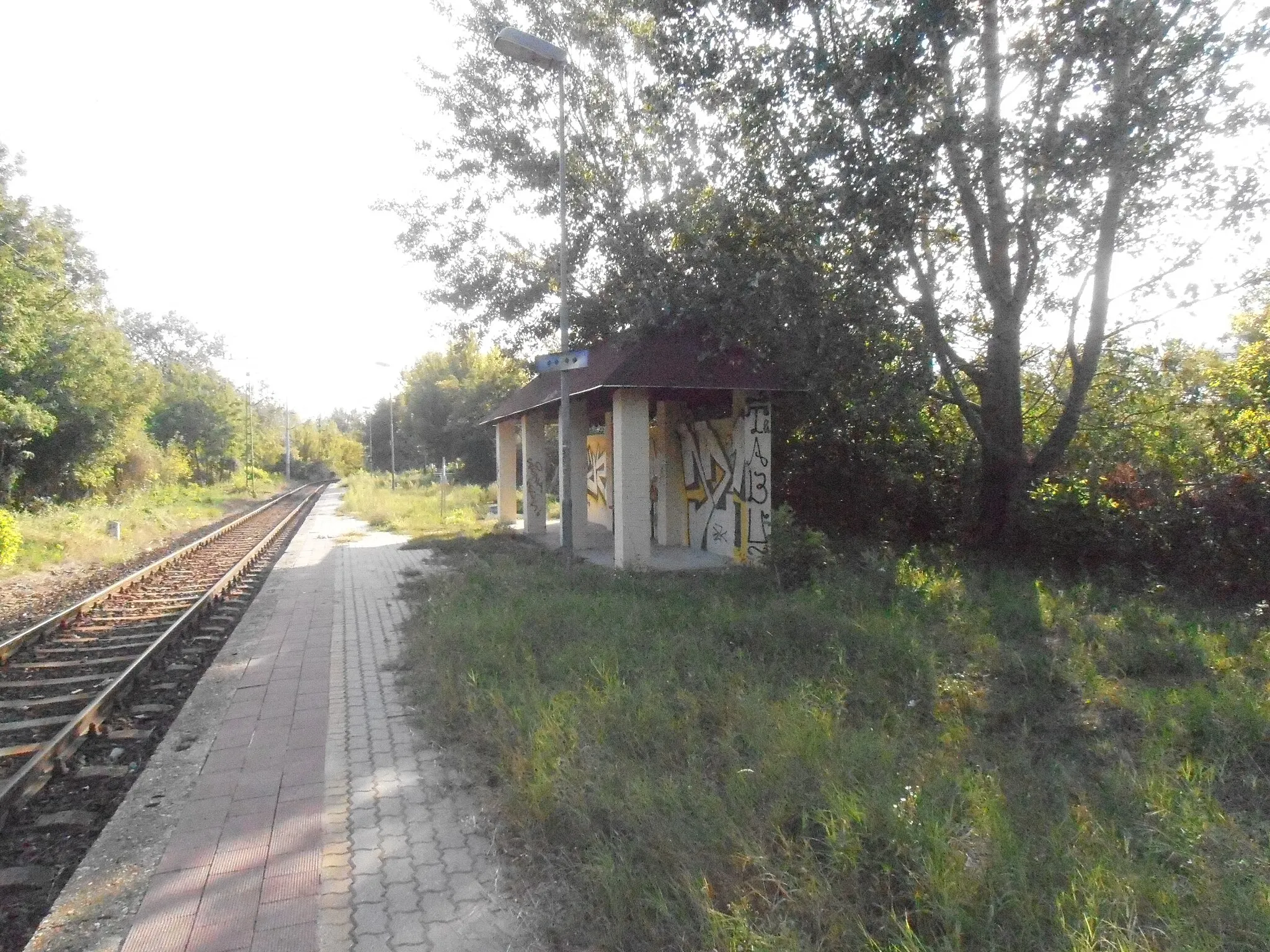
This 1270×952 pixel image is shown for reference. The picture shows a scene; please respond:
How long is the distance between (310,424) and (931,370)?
92546mm

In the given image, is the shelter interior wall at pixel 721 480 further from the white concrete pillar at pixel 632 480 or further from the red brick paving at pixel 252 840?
the red brick paving at pixel 252 840

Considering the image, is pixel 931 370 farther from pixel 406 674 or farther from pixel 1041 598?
pixel 406 674

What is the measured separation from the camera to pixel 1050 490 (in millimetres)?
12344

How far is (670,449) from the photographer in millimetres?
17625

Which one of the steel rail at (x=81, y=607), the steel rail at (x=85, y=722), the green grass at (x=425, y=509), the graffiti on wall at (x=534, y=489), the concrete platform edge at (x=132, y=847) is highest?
the graffiti on wall at (x=534, y=489)

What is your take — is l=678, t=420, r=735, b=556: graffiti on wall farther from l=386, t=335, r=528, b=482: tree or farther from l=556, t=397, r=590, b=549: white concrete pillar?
l=386, t=335, r=528, b=482: tree

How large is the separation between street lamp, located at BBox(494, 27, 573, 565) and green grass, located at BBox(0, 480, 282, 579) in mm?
9410

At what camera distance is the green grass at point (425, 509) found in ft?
77.7

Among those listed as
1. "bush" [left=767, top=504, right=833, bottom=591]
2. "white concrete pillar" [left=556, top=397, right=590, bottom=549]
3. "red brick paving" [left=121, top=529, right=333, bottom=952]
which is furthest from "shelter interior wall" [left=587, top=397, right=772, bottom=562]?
"red brick paving" [left=121, top=529, right=333, bottom=952]

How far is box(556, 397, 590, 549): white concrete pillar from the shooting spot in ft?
54.3

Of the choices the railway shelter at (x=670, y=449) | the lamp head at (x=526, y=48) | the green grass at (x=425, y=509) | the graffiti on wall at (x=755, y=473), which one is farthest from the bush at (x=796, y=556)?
the green grass at (x=425, y=509)

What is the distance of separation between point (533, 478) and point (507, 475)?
440 cm

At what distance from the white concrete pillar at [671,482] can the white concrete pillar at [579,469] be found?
59.5 inches

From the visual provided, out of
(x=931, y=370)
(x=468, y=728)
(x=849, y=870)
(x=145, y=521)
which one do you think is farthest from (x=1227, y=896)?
(x=145, y=521)
